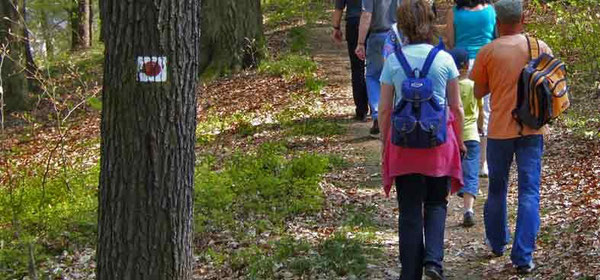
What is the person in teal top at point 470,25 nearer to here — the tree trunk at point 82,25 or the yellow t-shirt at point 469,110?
the yellow t-shirt at point 469,110

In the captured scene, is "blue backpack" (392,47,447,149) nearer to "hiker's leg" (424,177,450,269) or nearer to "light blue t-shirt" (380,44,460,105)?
"light blue t-shirt" (380,44,460,105)

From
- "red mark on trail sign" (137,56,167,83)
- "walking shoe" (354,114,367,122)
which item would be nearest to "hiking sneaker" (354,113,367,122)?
"walking shoe" (354,114,367,122)

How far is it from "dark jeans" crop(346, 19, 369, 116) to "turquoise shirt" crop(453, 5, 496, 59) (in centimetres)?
277

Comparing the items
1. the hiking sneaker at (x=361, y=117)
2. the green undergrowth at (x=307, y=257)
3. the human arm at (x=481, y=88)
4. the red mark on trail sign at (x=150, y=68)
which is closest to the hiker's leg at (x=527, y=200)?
the human arm at (x=481, y=88)

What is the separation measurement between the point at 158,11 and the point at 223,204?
4056mm

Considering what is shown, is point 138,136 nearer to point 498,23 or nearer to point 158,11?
point 158,11

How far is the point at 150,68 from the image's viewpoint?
405 centimetres

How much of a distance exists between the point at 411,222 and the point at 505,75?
1277mm

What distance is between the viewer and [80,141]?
12.7m

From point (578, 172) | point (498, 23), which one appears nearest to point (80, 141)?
point (578, 172)

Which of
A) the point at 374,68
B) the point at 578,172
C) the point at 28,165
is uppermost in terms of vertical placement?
the point at 374,68

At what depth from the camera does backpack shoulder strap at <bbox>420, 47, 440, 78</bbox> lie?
4.98 m

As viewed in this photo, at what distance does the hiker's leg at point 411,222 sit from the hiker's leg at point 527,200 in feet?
2.62

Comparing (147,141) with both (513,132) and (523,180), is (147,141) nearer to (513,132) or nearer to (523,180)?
(513,132)
